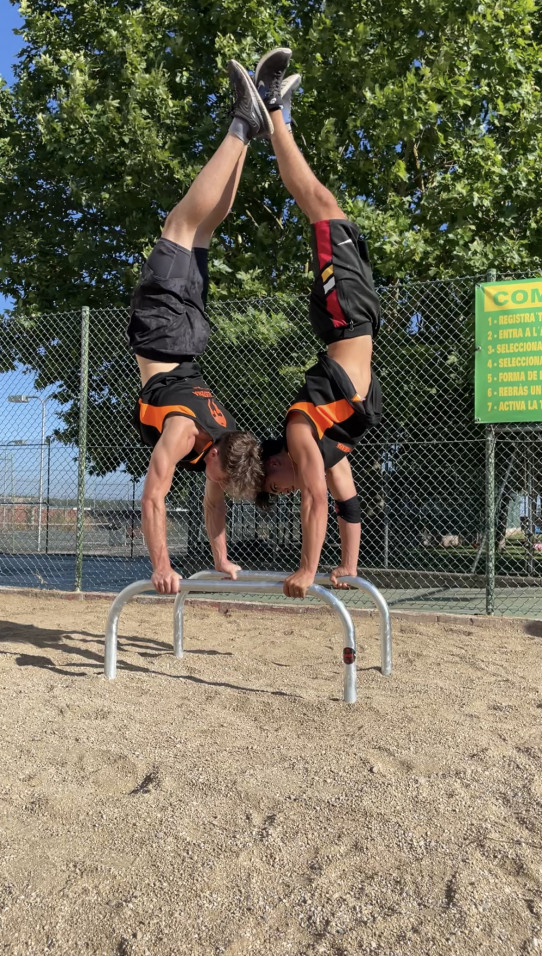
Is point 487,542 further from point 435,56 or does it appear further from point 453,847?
point 435,56

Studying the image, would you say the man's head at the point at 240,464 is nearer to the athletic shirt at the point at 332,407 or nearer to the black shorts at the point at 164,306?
the athletic shirt at the point at 332,407

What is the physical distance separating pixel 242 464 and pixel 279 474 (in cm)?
26

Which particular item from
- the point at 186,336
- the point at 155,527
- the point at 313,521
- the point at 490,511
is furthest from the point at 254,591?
the point at 490,511

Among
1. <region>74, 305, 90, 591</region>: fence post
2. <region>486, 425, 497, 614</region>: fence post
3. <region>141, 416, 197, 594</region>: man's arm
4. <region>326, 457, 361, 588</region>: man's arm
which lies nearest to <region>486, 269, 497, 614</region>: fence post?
<region>486, 425, 497, 614</region>: fence post

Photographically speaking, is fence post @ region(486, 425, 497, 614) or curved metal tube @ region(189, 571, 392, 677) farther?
fence post @ region(486, 425, 497, 614)

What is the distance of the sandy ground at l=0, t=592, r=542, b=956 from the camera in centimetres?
155

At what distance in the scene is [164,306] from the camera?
407 centimetres

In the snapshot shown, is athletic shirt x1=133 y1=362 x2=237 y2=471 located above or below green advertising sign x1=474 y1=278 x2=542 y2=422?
below

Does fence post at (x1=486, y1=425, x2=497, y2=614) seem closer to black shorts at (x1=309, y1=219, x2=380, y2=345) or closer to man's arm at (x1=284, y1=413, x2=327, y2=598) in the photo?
black shorts at (x1=309, y1=219, x2=380, y2=345)

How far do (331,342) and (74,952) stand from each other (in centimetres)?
295

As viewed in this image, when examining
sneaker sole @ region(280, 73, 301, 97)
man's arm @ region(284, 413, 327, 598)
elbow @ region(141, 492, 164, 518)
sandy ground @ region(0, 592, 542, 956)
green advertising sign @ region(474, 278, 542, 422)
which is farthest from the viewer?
green advertising sign @ region(474, 278, 542, 422)

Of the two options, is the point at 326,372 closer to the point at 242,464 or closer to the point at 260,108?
the point at 242,464

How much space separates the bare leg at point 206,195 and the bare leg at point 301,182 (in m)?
0.21

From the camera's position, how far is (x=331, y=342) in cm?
381
